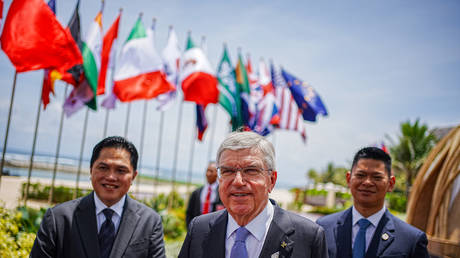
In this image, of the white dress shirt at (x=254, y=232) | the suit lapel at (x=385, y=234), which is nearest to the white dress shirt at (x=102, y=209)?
the white dress shirt at (x=254, y=232)

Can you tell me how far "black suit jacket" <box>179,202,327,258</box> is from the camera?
1782 millimetres

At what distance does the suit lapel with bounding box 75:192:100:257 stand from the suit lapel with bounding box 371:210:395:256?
85.9 inches

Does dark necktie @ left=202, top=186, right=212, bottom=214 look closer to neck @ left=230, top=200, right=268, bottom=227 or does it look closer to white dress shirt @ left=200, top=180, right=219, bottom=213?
white dress shirt @ left=200, top=180, right=219, bottom=213

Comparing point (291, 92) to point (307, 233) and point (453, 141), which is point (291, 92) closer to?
point (453, 141)

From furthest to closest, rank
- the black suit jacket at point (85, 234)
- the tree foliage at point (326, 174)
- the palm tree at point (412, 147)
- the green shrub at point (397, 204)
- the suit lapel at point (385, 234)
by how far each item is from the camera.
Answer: the tree foliage at point (326, 174) → the palm tree at point (412, 147) → the green shrub at point (397, 204) → the suit lapel at point (385, 234) → the black suit jacket at point (85, 234)

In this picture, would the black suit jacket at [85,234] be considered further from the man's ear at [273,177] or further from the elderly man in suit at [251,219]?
the man's ear at [273,177]

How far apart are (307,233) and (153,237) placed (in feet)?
4.63

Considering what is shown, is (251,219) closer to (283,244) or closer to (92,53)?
(283,244)

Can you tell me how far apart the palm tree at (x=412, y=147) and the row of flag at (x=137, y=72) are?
19448 mm

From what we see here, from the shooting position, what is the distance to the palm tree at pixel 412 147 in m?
28.3

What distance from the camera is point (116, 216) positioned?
2.68 m

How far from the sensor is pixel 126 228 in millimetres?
2600

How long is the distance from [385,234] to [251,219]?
4.66 ft

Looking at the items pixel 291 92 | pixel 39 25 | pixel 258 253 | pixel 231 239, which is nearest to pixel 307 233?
pixel 258 253
